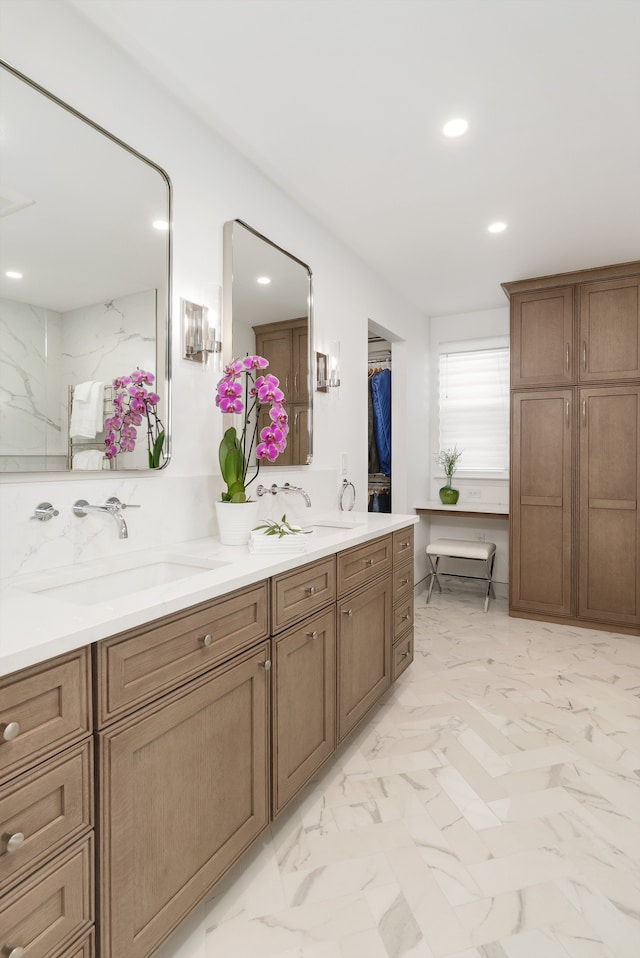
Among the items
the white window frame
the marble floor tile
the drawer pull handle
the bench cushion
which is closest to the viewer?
the drawer pull handle

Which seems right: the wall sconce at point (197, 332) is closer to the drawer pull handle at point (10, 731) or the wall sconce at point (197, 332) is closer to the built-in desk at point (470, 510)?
the drawer pull handle at point (10, 731)

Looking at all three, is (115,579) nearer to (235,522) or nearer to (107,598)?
(107,598)

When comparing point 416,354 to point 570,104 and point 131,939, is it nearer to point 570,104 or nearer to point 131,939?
point 570,104

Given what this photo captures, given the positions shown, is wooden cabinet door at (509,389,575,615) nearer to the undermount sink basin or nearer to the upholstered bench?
the upholstered bench

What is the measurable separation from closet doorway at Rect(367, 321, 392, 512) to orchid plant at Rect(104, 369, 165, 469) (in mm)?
2857

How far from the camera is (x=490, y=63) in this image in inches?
69.6

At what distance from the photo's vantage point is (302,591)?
1.72 meters

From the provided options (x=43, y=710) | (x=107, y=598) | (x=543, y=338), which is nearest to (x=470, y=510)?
(x=543, y=338)

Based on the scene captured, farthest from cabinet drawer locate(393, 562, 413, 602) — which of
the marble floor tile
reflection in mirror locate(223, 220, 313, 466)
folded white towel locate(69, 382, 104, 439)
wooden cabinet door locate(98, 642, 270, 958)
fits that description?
folded white towel locate(69, 382, 104, 439)

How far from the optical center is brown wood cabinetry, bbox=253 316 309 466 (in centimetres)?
243

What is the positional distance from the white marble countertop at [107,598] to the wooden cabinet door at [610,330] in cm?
266

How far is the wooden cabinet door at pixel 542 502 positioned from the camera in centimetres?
380

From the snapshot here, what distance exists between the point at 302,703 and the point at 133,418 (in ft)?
3.62

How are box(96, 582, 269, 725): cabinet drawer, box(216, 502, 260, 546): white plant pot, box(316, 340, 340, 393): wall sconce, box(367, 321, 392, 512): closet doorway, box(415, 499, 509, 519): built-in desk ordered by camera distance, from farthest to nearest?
1. box(367, 321, 392, 512): closet doorway
2. box(415, 499, 509, 519): built-in desk
3. box(316, 340, 340, 393): wall sconce
4. box(216, 502, 260, 546): white plant pot
5. box(96, 582, 269, 725): cabinet drawer
